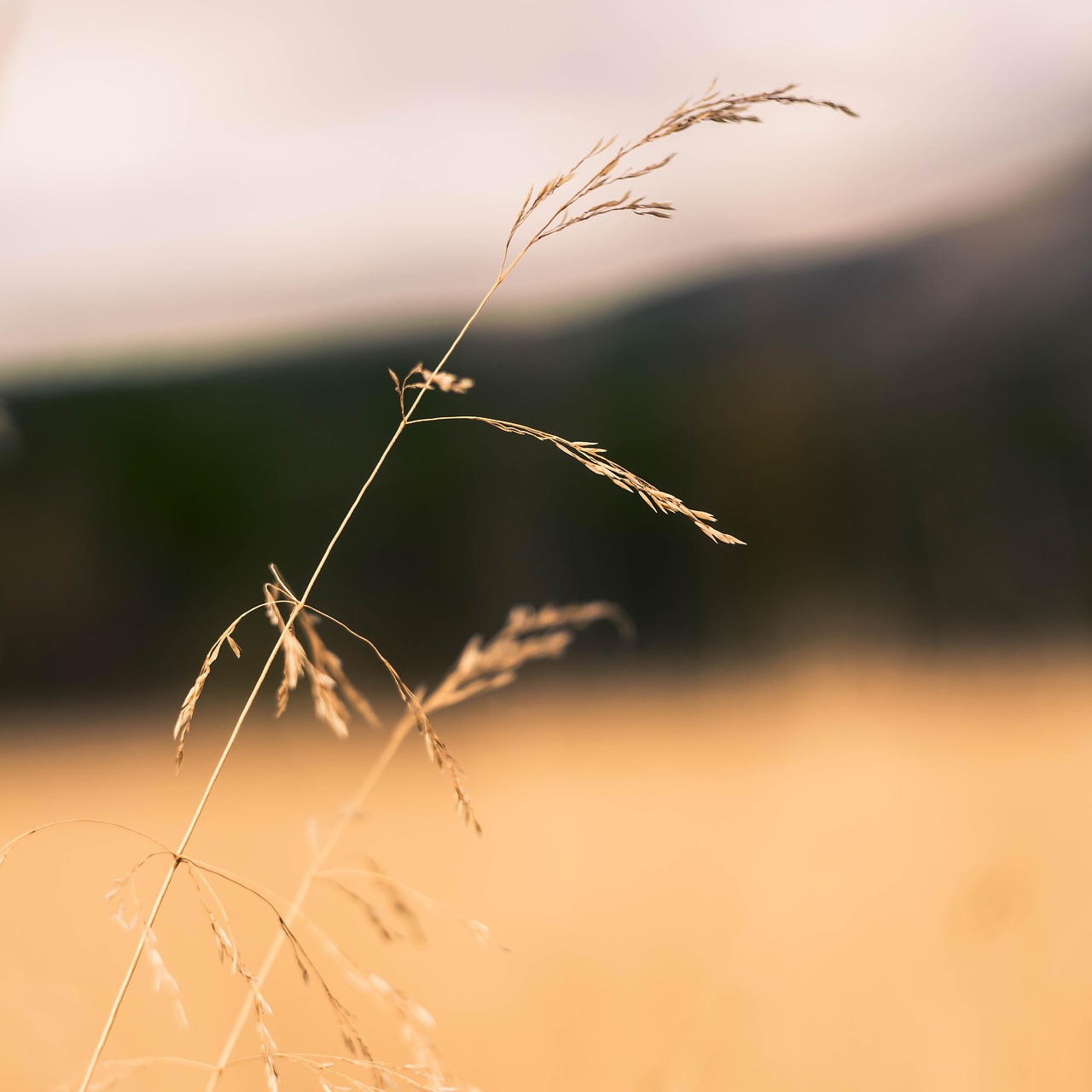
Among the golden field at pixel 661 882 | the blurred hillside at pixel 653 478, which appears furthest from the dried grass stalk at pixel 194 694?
the blurred hillside at pixel 653 478

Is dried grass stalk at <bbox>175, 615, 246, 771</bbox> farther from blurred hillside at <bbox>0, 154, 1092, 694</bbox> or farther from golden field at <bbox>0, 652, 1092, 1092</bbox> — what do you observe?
blurred hillside at <bbox>0, 154, 1092, 694</bbox>

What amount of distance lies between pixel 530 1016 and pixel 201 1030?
0.57m

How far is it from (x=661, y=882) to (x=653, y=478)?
2.75 metres

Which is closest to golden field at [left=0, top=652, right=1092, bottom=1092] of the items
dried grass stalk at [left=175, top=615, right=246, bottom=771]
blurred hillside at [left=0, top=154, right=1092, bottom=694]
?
dried grass stalk at [left=175, top=615, right=246, bottom=771]

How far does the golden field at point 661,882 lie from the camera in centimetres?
120

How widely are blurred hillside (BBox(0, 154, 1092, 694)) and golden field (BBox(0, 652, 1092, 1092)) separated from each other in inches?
19.4

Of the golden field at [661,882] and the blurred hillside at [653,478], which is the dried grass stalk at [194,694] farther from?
the blurred hillside at [653,478]

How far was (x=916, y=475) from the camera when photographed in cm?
403

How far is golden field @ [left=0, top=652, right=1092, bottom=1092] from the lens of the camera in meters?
1.20

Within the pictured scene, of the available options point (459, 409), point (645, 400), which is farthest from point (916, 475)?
point (459, 409)

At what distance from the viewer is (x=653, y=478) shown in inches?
189

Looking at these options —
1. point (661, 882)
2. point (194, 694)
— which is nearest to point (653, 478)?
point (661, 882)

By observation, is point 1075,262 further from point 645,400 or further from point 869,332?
point 645,400

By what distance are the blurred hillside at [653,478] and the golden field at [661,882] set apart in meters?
0.49
